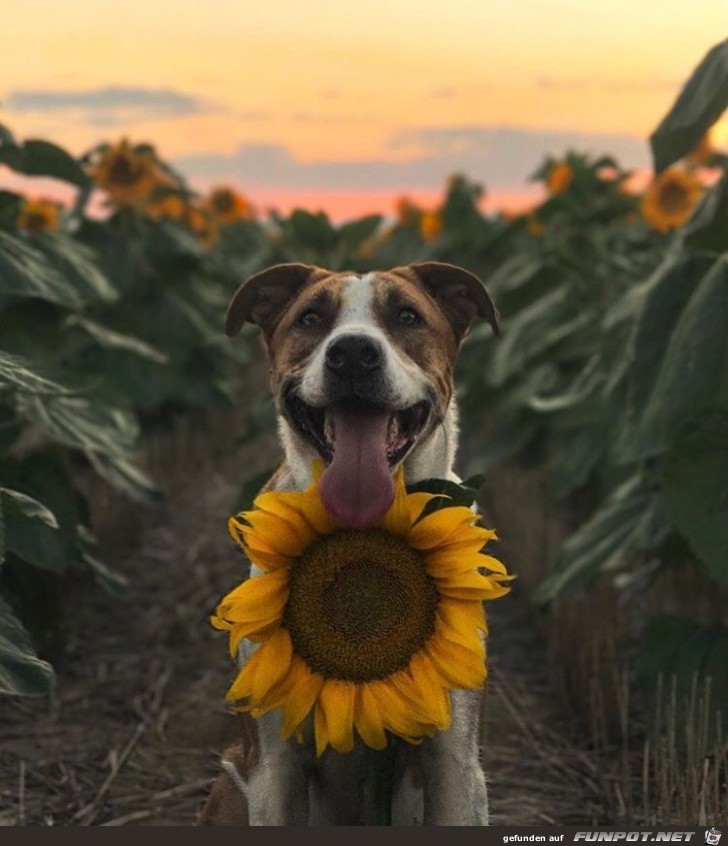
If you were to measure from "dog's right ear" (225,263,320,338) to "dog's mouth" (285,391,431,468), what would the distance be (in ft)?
1.08

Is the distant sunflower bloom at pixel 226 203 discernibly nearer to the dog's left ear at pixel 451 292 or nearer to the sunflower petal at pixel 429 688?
the dog's left ear at pixel 451 292

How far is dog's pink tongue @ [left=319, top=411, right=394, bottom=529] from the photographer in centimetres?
249

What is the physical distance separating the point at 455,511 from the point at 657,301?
1.95m

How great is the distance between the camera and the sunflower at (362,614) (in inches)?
97.2

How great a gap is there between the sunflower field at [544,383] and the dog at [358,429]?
1.60 ft

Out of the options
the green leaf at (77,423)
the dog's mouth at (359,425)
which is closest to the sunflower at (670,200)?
the green leaf at (77,423)

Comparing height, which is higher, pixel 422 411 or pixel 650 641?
pixel 422 411

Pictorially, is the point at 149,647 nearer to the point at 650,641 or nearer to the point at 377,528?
the point at 650,641

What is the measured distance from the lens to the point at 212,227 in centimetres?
1248

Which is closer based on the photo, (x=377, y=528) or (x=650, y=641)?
(x=377, y=528)

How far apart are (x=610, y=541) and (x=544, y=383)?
2.68m

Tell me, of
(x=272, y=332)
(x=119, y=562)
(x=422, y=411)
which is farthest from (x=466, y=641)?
(x=119, y=562)

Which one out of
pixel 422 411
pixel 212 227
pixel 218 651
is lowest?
pixel 212 227

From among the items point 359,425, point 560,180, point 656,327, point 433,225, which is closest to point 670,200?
point 560,180
